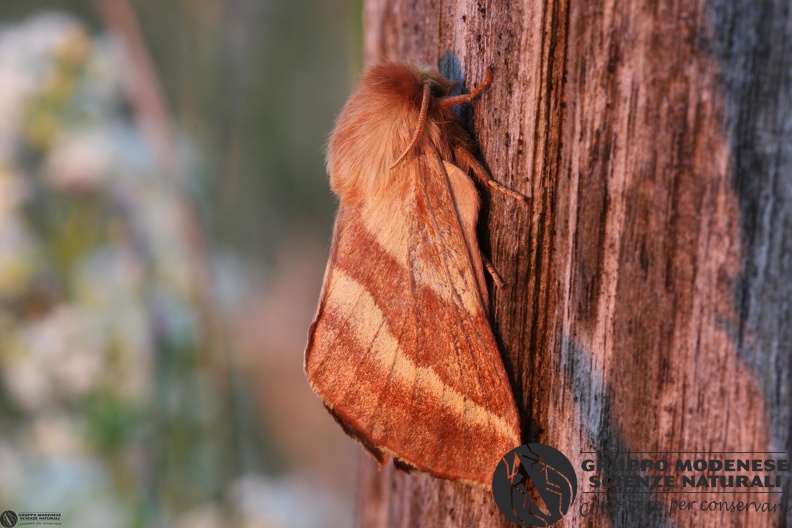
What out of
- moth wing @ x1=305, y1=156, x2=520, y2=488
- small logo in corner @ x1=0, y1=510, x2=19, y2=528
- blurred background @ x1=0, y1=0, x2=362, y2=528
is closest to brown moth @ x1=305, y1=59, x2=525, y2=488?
moth wing @ x1=305, y1=156, x2=520, y2=488

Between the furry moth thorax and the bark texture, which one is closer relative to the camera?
the bark texture

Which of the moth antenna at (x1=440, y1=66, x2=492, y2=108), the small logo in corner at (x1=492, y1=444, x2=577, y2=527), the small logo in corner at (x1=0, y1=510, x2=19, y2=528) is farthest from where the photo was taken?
the small logo in corner at (x1=0, y1=510, x2=19, y2=528)

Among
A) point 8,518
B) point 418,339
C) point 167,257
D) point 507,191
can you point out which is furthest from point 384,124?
point 8,518

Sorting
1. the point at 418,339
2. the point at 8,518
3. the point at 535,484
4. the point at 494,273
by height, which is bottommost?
the point at 8,518

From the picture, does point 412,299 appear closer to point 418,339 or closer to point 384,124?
point 418,339

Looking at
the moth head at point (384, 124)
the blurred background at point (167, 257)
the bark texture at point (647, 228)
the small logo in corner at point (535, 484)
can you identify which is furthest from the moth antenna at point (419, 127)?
the blurred background at point (167, 257)

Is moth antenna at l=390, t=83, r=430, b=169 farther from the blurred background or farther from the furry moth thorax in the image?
the blurred background

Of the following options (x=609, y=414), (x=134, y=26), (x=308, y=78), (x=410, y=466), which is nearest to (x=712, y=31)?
(x=609, y=414)
